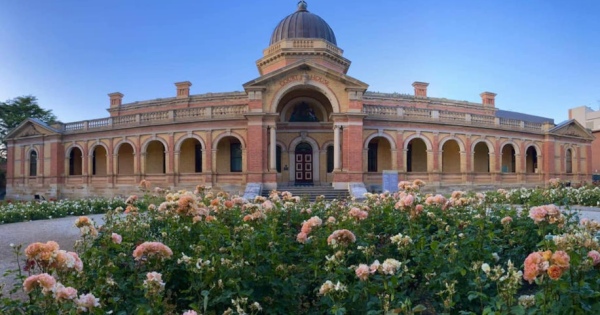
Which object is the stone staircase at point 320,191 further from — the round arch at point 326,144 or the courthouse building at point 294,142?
the round arch at point 326,144

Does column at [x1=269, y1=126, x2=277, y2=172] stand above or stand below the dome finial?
below

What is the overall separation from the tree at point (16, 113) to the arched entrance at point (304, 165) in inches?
1326

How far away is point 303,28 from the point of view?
28.7 m

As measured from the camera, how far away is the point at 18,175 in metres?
28.2

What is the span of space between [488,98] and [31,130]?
41800 millimetres

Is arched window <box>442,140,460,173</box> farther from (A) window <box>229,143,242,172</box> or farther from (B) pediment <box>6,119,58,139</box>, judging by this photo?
(B) pediment <box>6,119,58,139</box>

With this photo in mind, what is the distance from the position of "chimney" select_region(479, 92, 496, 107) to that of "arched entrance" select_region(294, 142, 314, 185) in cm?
2048

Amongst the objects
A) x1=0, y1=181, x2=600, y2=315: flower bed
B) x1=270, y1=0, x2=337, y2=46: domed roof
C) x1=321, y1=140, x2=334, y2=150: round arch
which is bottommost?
x1=0, y1=181, x2=600, y2=315: flower bed

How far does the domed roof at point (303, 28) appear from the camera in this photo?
93.9 ft

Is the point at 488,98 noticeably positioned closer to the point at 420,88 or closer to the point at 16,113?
the point at 420,88

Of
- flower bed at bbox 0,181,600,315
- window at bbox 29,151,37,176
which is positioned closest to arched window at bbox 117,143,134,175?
window at bbox 29,151,37,176

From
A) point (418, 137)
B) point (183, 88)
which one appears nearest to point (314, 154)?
point (418, 137)

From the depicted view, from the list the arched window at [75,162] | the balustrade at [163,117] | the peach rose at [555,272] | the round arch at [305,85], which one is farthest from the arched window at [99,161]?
the peach rose at [555,272]

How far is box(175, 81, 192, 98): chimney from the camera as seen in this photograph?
31.3 meters
